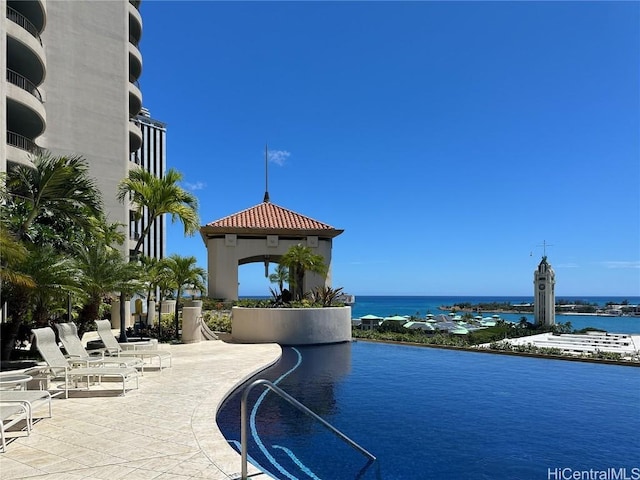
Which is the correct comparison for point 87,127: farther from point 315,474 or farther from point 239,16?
point 315,474

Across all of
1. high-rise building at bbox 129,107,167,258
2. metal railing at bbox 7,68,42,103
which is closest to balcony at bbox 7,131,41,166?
metal railing at bbox 7,68,42,103

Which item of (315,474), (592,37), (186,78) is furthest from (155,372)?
(592,37)

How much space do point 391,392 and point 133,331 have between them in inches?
482

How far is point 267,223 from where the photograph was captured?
2517 centimetres

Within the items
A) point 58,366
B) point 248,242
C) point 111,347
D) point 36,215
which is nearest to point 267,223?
point 248,242

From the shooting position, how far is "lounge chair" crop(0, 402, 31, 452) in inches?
202

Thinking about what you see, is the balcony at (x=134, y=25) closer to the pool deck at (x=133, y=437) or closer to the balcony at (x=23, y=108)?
the balcony at (x=23, y=108)

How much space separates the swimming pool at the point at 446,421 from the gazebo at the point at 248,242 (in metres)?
12.1

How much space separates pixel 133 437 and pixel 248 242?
1906 centimetres

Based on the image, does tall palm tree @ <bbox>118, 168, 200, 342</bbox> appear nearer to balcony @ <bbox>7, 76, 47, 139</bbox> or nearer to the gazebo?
the gazebo

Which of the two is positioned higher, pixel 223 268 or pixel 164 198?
pixel 164 198

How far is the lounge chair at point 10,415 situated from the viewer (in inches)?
202

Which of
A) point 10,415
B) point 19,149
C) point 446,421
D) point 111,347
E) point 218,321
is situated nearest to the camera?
point 10,415

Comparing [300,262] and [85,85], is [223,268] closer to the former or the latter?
[300,262]
